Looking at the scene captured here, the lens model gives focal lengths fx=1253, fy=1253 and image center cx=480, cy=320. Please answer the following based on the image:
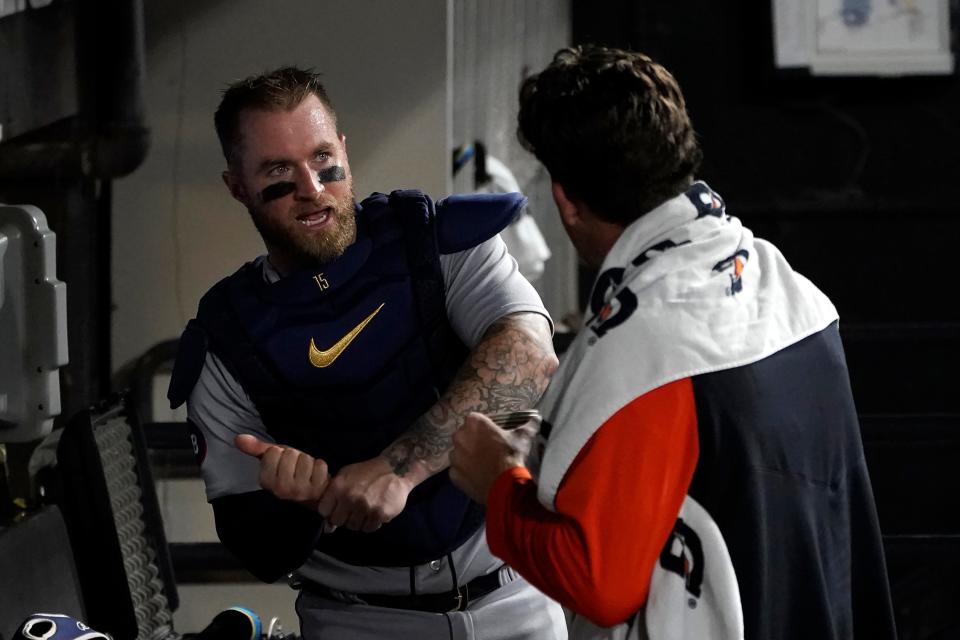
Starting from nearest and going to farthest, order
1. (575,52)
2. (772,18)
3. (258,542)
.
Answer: (575,52) < (258,542) < (772,18)

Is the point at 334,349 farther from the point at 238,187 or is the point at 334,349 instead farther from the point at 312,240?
the point at 238,187

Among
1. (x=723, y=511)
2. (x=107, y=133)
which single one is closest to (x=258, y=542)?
(x=723, y=511)

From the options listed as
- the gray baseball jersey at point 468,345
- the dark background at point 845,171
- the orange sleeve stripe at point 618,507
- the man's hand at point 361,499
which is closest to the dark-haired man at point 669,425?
the orange sleeve stripe at point 618,507

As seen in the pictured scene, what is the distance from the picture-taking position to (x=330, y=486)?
1.42 metres

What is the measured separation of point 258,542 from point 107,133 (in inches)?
58.7

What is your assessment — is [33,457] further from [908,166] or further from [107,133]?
[908,166]

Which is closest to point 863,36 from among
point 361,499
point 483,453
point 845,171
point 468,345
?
point 845,171

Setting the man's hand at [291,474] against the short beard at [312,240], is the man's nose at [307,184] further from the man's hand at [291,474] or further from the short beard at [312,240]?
the man's hand at [291,474]

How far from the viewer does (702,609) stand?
1083 millimetres

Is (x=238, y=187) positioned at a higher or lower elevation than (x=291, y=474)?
higher

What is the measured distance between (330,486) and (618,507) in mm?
480

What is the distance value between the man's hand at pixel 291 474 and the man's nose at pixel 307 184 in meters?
0.36

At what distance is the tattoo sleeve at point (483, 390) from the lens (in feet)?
4.88

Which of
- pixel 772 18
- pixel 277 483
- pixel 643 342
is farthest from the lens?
pixel 772 18
